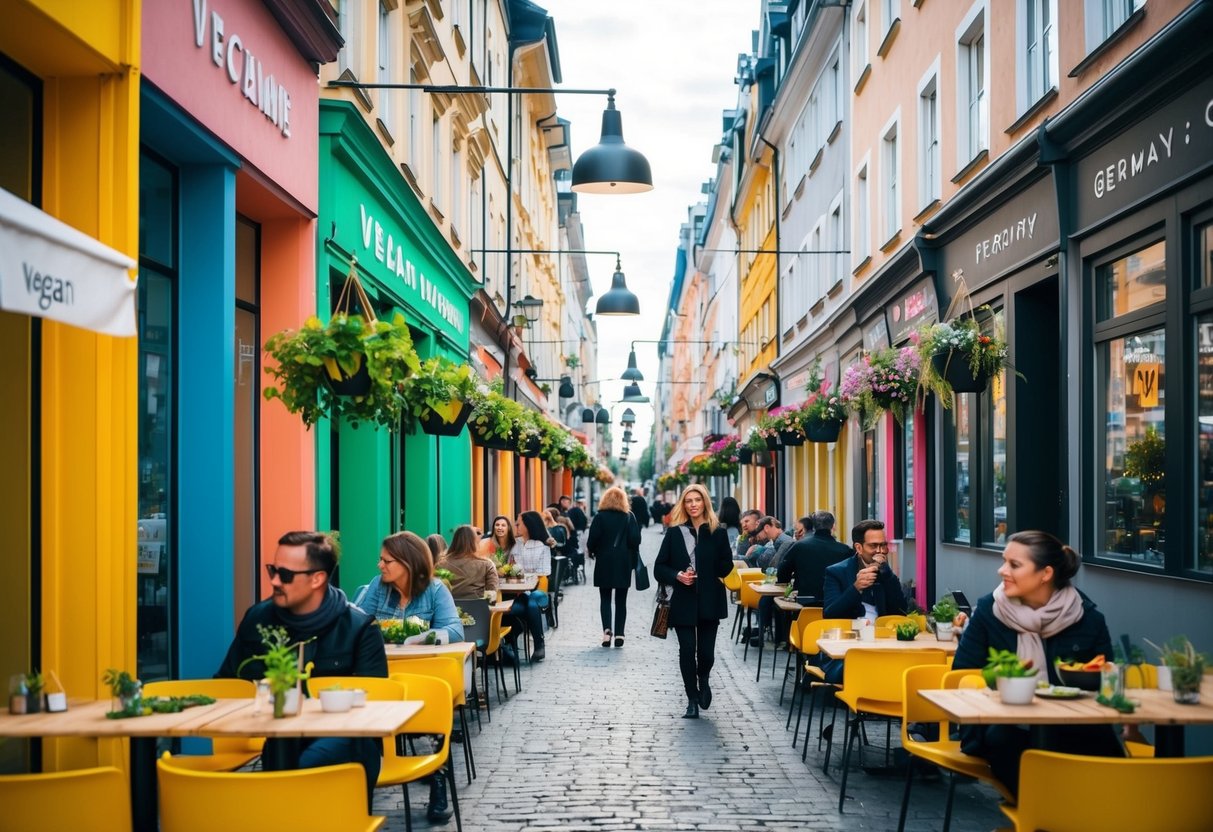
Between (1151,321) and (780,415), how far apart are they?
12.3 m

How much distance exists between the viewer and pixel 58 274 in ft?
13.0

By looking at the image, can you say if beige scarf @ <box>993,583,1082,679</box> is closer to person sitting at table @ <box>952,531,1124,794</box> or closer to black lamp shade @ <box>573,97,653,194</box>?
person sitting at table @ <box>952,531,1124,794</box>

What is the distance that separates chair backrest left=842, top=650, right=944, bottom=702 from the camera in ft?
26.0

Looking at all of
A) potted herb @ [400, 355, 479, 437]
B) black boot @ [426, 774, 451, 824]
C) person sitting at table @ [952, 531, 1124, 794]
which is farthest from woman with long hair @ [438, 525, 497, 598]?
person sitting at table @ [952, 531, 1124, 794]

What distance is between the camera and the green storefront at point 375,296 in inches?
465

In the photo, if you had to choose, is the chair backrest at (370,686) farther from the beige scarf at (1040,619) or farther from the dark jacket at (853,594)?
the dark jacket at (853,594)

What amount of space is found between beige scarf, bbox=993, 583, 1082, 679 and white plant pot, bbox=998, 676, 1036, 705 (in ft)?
2.53

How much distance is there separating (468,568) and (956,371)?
4.77m

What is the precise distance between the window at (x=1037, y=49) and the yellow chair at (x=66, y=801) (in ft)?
31.9

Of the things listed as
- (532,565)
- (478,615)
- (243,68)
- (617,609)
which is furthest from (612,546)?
(243,68)

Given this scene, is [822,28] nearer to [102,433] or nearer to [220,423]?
[220,423]

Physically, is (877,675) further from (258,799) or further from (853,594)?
(258,799)

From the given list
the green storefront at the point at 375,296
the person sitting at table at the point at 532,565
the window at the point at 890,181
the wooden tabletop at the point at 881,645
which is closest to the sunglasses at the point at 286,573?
the wooden tabletop at the point at 881,645

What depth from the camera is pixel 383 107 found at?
1488cm
